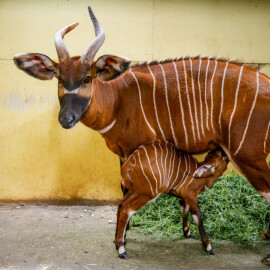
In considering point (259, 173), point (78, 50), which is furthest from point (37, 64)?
point (259, 173)

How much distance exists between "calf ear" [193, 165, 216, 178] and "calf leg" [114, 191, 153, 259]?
549 mm

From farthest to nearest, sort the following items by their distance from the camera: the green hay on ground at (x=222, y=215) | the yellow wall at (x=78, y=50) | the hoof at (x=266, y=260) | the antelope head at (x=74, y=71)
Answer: the yellow wall at (x=78, y=50)
the green hay on ground at (x=222, y=215)
the hoof at (x=266, y=260)
the antelope head at (x=74, y=71)

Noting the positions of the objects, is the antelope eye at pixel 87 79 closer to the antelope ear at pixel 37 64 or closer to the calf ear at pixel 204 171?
the antelope ear at pixel 37 64

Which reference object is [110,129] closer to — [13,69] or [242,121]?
[242,121]

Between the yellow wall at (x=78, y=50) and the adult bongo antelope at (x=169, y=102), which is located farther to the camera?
the yellow wall at (x=78, y=50)

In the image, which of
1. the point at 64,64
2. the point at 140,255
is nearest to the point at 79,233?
the point at 140,255

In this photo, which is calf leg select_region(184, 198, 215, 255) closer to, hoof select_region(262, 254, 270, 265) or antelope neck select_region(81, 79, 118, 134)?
hoof select_region(262, 254, 270, 265)

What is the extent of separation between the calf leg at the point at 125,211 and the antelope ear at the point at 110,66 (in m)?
1.16

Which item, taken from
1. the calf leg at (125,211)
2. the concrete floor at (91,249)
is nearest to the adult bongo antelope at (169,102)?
the calf leg at (125,211)

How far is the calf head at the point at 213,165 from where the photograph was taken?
3575mm

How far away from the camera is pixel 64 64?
129 inches

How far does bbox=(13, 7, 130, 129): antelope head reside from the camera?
323 cm

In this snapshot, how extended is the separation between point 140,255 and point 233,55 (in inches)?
121

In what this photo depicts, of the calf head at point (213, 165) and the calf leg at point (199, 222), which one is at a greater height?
the calf head at point (213, 165)
